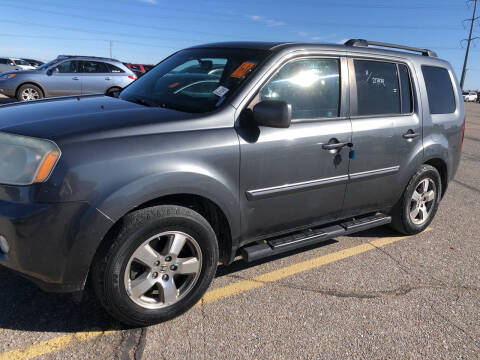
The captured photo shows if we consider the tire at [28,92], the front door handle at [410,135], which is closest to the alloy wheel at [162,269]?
the front door handle at [410,135]

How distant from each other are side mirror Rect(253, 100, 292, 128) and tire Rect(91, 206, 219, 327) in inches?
29.9

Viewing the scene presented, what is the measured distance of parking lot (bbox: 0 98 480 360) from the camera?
237 centimetres

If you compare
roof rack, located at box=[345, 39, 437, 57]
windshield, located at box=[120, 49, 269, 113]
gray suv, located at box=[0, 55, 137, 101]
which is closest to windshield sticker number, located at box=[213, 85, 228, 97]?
windshield, located at box=[120, 49, 269, 113]

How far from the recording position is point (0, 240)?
2207 millimetres

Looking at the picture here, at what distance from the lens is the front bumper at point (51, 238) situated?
208 centimetres

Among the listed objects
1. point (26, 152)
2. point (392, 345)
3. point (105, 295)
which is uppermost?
point (26, 152)

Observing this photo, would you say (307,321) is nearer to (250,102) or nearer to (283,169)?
(283,169)

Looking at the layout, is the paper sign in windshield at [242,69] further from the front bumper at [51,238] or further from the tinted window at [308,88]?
the front bumper at [51,238]

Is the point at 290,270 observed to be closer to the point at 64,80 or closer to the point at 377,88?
the point at 377,88

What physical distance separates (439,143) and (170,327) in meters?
3.16

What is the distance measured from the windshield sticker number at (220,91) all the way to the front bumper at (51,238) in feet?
3.99

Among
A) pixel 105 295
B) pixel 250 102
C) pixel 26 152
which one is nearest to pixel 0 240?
pixel 26 152

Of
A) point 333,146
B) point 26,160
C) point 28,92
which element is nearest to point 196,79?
point 333,146

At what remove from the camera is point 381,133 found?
348 centimetres
